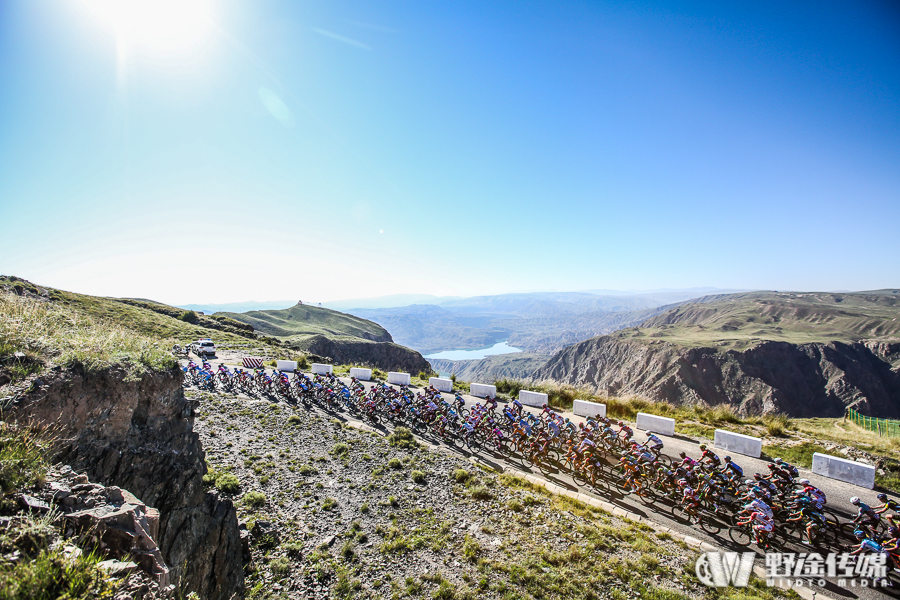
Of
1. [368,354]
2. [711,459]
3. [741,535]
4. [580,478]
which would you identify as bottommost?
[368,354]

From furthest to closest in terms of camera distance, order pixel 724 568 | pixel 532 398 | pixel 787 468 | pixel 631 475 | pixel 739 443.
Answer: pixel 532 398 < pixel 739 443 < pixel 631 475 < pixel 787 468 < pixel 724 568

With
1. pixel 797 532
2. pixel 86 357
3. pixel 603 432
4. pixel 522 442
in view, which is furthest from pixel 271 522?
pixel 797 532

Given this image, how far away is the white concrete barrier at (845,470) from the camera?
10062 millimetres

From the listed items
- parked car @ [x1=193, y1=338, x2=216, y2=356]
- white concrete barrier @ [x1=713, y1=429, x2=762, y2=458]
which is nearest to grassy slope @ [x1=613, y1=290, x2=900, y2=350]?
white concrete barrier @ [x1=713, y1=429, x2=762, y2=458]

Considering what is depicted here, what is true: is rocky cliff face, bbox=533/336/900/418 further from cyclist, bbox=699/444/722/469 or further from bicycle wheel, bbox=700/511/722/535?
bicycle wheel, bbox=700/511/722/535

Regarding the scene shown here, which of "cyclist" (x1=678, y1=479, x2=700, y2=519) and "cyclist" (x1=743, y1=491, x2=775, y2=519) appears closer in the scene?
"cyclist" (x1=743, y1=491, x2=775, y2=519)

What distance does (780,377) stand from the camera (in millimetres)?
93188

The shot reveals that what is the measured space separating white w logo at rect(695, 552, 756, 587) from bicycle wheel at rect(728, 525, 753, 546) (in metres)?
0.42

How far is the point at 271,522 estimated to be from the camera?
841 cm

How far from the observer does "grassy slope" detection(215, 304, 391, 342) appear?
271 ft

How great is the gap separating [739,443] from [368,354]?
197 feet

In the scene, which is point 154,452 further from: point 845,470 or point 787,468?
point 845,470

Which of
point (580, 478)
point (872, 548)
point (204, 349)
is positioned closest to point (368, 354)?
point (204, 349)

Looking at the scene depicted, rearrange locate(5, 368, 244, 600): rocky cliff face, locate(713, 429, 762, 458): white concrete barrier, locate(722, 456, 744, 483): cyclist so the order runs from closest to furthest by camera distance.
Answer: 1. locate(5, 368, 244, 600): rocky cliff face
2. locate(722, 456, 744, 483): cyclist
3. locate(713, 429, 762, 458): white concrete barrier
